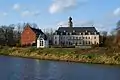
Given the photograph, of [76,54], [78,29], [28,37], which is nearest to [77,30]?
[78,29]

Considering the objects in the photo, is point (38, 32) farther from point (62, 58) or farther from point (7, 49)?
point (62, 58)

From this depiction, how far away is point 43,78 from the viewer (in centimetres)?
3372

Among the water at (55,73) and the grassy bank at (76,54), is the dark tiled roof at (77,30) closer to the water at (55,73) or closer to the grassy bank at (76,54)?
the grassy bank at (76,54)

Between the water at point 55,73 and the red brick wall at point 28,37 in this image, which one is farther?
the red brick wall at point 28,37

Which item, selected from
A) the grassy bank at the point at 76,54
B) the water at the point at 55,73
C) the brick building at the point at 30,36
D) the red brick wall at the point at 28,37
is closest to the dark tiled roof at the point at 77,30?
the brick building at the point at 30,36

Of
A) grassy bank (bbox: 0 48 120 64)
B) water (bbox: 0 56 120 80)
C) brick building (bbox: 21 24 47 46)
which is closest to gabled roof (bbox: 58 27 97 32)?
brick building (bbox: 21 24 47 46)

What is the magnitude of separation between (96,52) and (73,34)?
5458 centimetres

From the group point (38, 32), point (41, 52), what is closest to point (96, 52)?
point (41, 52)

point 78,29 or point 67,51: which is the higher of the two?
point 78,29

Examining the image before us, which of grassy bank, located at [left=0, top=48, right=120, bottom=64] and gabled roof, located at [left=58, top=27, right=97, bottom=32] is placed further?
gabled roof, located at [left=58, top=27, right=97, bottom=32]

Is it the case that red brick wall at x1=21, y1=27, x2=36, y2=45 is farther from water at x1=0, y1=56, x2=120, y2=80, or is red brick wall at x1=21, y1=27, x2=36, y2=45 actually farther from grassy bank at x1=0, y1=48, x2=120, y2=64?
water at x1=0, y1=56, x2=120, y2=80

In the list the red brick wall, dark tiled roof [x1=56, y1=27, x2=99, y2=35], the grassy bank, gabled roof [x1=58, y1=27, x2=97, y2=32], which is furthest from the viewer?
gabled roof [x1=58, y1=27, x2=97, y2=32]

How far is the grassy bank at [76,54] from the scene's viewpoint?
62250mm

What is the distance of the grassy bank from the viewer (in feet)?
204
